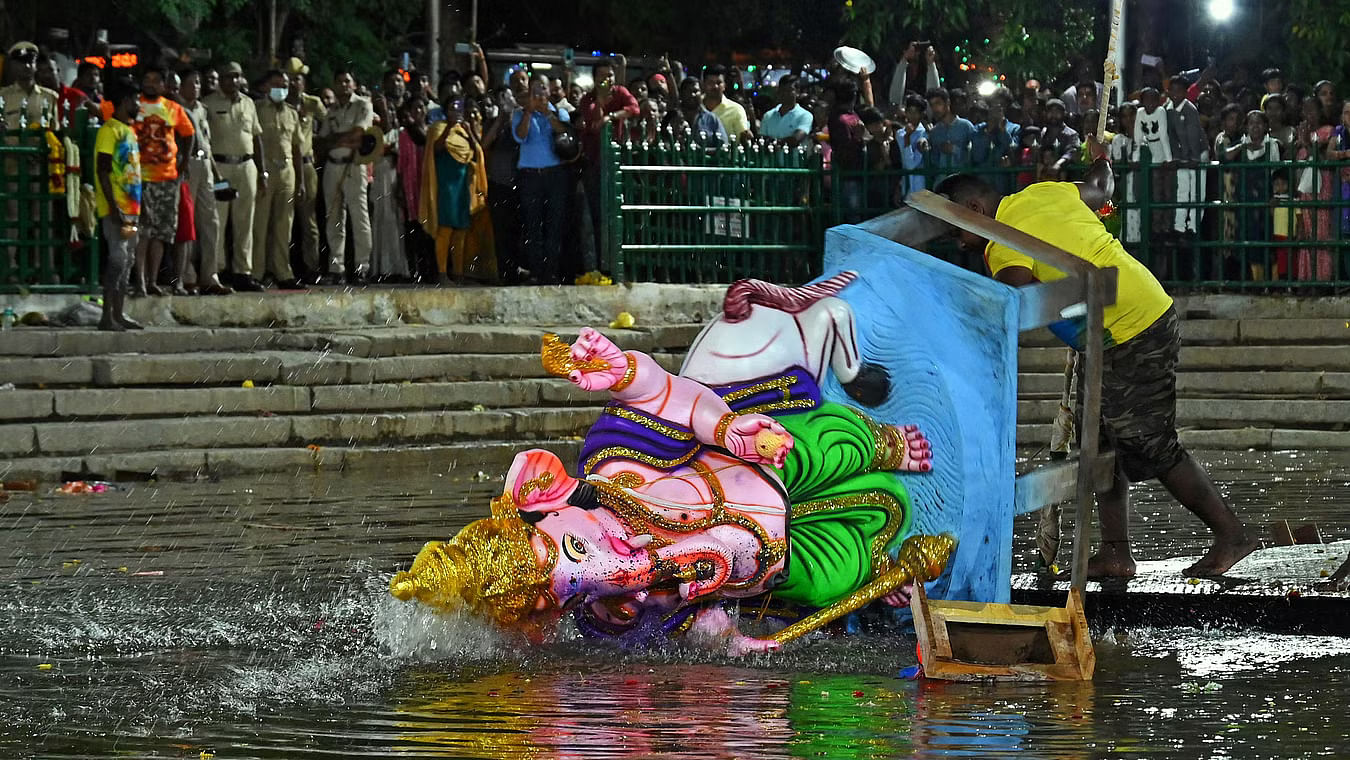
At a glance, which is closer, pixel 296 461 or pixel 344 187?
pixel 296 461

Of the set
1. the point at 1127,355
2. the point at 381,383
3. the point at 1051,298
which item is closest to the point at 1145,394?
the point at 1127,355

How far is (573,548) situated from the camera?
5883 millimetres

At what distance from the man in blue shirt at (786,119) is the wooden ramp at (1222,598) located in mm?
9616

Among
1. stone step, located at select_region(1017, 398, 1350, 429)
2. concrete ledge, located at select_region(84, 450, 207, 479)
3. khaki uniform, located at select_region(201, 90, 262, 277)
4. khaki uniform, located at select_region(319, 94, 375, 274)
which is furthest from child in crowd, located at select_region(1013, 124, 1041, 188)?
concrete ledge, located at select_region(84, 450, 207, 479)

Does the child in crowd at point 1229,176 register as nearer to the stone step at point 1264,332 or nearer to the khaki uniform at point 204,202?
the stone step at point 1264,332

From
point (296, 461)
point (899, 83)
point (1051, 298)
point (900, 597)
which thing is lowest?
point (296, 461)

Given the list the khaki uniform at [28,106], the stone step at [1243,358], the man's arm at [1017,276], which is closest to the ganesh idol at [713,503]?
the man's arm at [1017,276]

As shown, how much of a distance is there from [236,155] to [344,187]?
45.4 inches

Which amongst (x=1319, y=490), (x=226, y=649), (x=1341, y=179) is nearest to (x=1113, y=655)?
(x=226, y=649)

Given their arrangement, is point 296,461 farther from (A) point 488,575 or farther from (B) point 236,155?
(A) point 488,575

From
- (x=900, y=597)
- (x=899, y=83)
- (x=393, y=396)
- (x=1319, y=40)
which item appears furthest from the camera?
(x=1319, y=40)

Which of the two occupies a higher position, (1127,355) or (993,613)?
(1127,355)

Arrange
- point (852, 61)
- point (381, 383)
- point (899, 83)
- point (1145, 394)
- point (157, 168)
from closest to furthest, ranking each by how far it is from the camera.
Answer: point (1145, 394), point (381, 383), point (157, 168), point (852, 61), point (899, 83)

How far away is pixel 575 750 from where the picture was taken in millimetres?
4906
